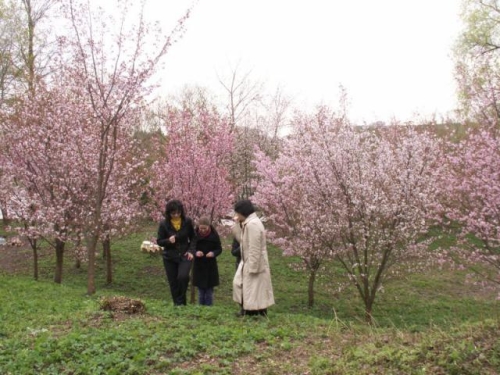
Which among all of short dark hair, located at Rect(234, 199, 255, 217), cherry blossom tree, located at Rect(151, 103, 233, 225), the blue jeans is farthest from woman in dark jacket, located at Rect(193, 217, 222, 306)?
cherry blossom tree, located at Rect(151, 103, 233, 225)

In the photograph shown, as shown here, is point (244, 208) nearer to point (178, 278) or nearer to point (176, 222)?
point (176, 222)

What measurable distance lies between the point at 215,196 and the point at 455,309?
22.4ft

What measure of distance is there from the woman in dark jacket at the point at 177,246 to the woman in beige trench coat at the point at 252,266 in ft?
3.95

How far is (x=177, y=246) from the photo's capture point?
6.80 metres

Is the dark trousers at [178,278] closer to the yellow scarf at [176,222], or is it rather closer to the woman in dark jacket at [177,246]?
the woman in dark jacket at [177,246]

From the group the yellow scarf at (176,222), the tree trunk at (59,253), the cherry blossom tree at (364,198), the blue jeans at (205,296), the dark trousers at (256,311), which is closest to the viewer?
the dark trousers at (256,311)

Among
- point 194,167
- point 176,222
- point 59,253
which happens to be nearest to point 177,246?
point 176,222

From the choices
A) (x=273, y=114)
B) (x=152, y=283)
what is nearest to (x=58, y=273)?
(x=152, y=283)

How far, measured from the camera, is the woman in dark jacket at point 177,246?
6.75 metres

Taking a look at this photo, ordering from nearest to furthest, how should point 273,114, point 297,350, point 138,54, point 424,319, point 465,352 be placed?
point 465,352
point 297,350
point 138,54
point 424,319
point 273,114

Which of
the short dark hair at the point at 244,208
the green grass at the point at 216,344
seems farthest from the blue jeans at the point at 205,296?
the short dark hair at the point at 244,208

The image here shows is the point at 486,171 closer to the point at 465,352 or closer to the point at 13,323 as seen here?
the point at 465,352

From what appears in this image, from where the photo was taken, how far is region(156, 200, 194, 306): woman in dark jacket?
675 cm

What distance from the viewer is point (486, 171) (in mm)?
9609
